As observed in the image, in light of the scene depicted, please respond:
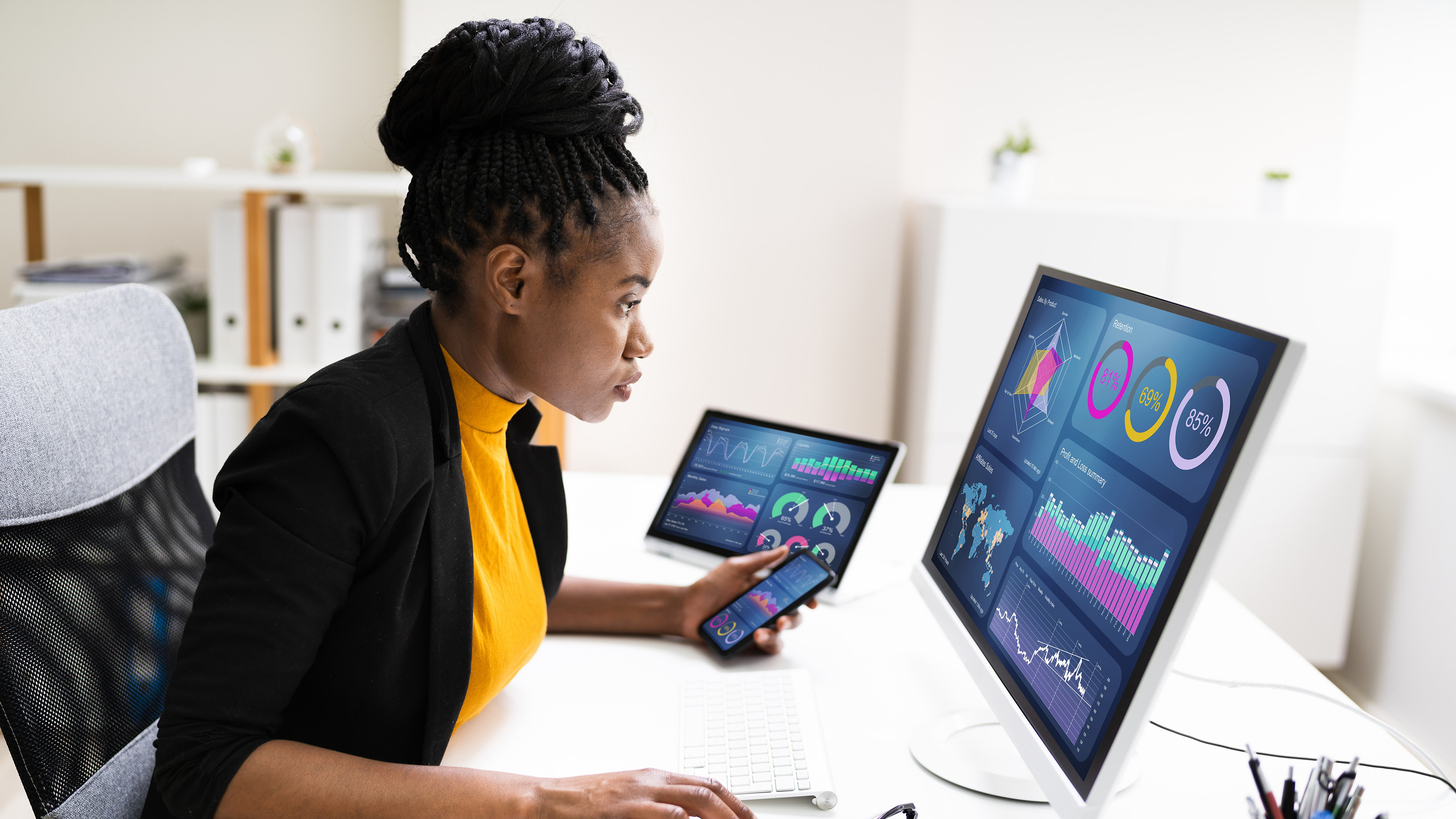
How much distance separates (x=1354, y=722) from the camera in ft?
3.37

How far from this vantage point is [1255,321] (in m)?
2.52

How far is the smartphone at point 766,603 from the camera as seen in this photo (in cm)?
113

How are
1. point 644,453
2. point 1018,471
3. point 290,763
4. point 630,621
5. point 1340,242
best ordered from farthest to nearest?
1. point 644,453
2. point 1340,242
3. point 630,621
4. point 1018,471
5. point 290,763

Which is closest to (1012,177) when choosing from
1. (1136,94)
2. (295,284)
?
(1136,94)

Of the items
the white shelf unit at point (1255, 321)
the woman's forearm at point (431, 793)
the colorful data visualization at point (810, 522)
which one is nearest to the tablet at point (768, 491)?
the colorful data visualization at point (810, 522)

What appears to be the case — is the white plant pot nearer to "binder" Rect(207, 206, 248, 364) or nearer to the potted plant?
the potted plant

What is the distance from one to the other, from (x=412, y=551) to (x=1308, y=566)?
2484mm

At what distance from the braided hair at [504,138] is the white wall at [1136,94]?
2.07 m

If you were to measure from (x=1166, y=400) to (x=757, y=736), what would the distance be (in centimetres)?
46

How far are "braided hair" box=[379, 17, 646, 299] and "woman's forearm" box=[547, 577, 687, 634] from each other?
0.43 meters

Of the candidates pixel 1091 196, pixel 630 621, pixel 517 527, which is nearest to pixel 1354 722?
pixel 630 621

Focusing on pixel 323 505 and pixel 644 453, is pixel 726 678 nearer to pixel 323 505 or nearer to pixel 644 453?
pixel 323 505

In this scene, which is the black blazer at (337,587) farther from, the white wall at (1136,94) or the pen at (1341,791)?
the white wall at (1136,94)

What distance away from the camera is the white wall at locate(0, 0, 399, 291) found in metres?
2.55
